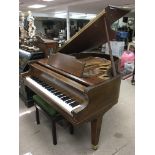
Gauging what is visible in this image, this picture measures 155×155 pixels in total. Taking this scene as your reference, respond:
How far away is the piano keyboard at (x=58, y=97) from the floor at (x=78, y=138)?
0.66 meters

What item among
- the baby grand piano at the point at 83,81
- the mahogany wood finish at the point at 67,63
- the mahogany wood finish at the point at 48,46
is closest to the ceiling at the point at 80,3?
the mahogany wood finish at the point at 48,46

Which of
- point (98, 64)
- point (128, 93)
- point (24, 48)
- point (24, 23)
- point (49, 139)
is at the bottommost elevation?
point (49, 139)

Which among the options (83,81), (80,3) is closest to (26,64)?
(83,81)

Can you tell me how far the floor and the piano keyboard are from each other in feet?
2.16

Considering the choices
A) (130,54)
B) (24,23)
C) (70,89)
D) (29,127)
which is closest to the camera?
(70,89)

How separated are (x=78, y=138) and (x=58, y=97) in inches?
29.3

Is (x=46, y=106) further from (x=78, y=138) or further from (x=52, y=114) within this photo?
(x=78, y=138)

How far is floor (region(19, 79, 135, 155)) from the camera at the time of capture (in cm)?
226

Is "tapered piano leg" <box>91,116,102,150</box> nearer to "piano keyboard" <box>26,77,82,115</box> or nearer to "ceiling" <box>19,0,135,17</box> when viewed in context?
"piano keyboard" <box>26,77,82,115</box>

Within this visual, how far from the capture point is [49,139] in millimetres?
2465

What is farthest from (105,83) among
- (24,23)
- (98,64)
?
(24,23)

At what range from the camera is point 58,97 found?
2150 mm
